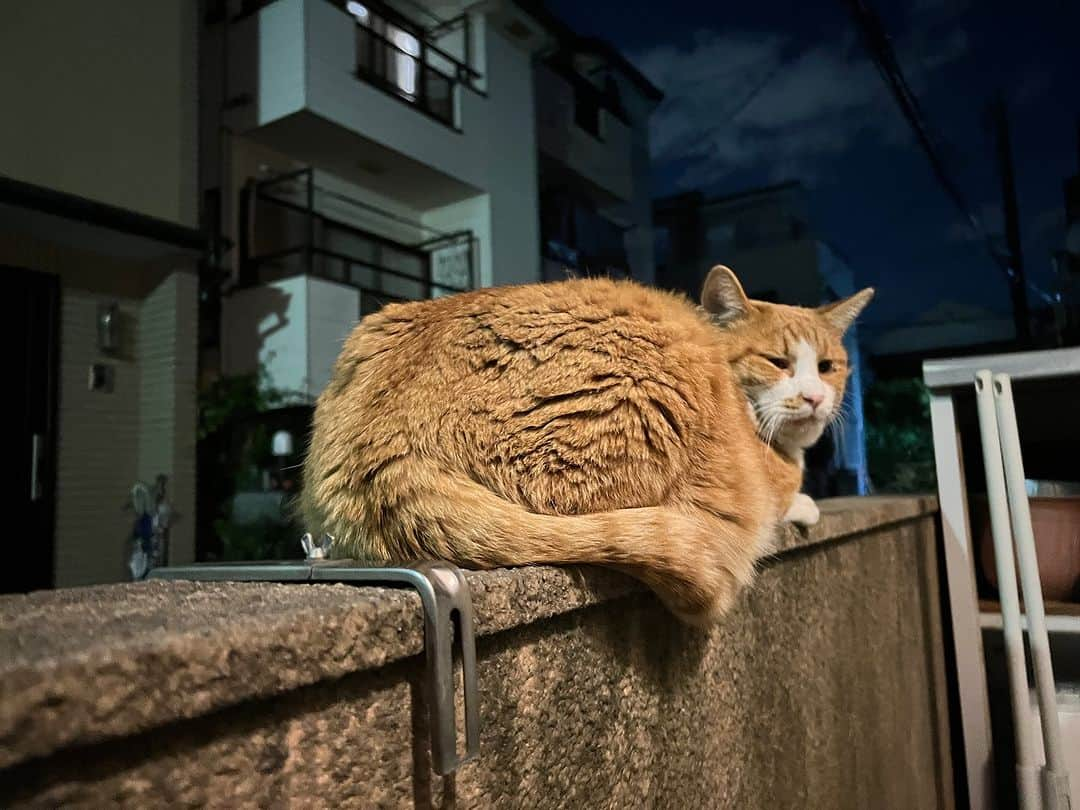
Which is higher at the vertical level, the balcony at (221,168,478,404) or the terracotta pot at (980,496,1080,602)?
the balcony at (221,168,478,404)

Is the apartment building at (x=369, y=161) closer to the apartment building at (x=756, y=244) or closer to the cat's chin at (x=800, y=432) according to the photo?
the apartment building at (x=756, y=244)

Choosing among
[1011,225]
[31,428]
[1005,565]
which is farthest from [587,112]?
[1005,565]

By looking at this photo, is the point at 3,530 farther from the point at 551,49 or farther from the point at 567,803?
the point at 551,49

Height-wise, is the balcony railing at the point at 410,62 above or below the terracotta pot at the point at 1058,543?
above

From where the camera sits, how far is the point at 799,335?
4.54ft

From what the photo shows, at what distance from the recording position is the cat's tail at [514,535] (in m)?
0.64

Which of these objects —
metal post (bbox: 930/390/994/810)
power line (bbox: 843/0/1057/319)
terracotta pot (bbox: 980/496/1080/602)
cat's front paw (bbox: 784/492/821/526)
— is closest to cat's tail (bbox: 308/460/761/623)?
cat's front paw (bbox: 784/492/821/526)

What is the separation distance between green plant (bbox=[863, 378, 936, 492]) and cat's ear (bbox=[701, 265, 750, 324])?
4.17 feet

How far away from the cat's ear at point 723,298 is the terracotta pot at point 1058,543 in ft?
3.05

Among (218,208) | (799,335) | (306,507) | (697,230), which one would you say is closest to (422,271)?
(218,208)

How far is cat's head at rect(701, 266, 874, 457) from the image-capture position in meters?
1.30

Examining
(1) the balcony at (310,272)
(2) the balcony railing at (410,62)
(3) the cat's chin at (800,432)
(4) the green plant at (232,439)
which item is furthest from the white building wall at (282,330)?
(3) the cat's chin at (800,432)

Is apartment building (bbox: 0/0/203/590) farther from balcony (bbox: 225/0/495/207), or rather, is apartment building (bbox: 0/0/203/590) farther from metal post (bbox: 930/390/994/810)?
metal post (bbox: 930/390/994/810)

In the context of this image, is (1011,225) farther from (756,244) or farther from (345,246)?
(345,246)
